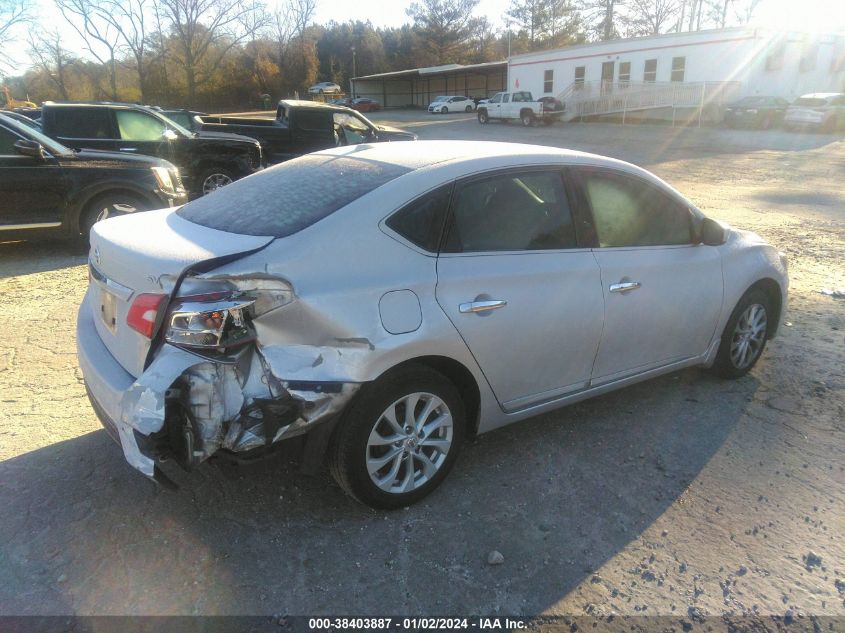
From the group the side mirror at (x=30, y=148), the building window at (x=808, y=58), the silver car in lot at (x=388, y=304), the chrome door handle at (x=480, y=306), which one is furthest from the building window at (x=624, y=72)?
the chrome door handle at (x=480, y=306)

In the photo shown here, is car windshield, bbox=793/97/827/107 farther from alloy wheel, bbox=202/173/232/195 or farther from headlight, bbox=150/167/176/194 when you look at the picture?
headlight, bbox=150/167/176/194

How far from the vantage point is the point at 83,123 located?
32.5ft

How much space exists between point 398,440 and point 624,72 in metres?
37.9

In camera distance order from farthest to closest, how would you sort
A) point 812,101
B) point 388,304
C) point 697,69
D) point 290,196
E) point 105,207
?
point 697,69 < point 812,101 < point 105,207 < point 290,196 < point 388,304

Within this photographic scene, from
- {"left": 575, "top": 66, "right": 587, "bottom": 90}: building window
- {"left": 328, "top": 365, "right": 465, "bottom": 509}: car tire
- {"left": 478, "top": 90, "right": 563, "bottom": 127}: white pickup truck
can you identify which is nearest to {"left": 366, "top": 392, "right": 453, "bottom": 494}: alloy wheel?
{"left": 328, "top": 365, "right": 465, "bottom": 509}: car tire

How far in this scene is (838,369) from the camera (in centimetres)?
449

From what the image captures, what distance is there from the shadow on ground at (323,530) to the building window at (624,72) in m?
36.5

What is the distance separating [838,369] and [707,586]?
285 centimetres

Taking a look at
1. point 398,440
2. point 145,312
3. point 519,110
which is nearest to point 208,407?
point 145,312

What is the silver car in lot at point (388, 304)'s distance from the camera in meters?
2.38

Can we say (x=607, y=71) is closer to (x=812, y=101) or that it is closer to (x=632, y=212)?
(x=812, y=101)

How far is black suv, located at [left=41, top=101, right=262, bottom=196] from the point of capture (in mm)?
9836

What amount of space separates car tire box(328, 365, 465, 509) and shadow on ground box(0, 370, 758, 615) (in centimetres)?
15

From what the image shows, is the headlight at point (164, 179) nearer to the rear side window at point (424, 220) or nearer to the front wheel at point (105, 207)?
the front wheel at point (105, 207)
